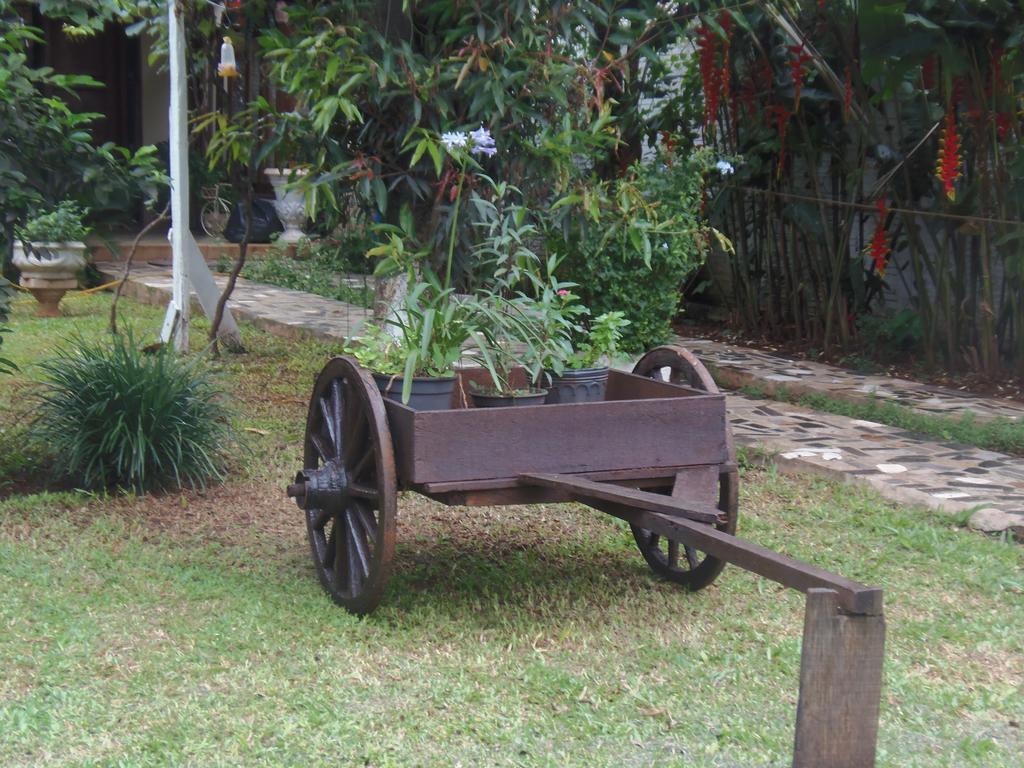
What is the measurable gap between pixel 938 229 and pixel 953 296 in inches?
17.7

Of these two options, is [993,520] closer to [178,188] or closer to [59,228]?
[178,188]

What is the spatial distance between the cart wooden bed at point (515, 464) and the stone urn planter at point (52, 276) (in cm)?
604

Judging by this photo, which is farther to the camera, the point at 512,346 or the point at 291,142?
the point at 291,142

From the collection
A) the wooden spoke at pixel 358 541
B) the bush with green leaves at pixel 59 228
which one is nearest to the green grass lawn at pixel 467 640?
the wooden spoke at pixel 358 541

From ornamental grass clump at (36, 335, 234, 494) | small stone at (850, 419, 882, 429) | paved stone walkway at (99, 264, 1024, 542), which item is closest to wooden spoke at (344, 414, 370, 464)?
ornamental grass clump at (36, 335, 234, 494)

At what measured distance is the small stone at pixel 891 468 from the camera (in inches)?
222

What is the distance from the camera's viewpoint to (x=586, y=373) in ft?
13.7

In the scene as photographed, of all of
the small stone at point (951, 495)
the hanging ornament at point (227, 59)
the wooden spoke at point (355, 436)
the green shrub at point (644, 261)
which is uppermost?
the hanging ornament at point (227, 59)

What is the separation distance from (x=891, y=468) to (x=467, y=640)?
8.86 ft

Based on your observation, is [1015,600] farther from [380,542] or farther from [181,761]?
[181,761]

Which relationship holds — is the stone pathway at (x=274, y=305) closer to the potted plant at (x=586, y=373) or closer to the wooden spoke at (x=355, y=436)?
the potted plant at (x=586, y=373)

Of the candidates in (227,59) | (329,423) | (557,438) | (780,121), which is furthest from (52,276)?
(557,438)

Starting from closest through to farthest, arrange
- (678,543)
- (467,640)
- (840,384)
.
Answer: (467,640)
(678,543)
(840,384)

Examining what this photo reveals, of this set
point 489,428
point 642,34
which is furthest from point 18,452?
point 642,34
